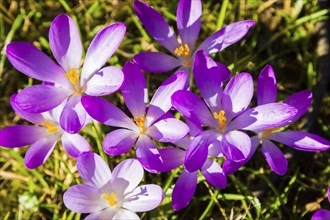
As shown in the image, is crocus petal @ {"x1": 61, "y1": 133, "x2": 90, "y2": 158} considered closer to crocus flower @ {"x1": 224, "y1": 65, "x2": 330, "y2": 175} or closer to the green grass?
the green grass

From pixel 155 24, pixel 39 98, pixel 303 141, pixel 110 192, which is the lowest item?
pixel 110 192

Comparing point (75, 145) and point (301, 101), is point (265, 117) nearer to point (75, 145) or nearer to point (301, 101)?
point (301, 101)

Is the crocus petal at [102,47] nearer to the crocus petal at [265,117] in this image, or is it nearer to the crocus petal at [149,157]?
the crocus petal at [149,157]

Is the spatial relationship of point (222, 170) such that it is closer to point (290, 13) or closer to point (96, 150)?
point (96, 150)

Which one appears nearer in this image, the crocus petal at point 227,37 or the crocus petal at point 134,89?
the crocus petal at point 134,89

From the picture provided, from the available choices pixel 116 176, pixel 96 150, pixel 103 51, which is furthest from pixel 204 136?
pixel 96 150

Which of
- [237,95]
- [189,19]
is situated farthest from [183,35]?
[237,95]

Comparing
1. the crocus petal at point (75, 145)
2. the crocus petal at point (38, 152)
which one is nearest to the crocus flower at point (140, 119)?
the crocus petal at point (75, 145)
